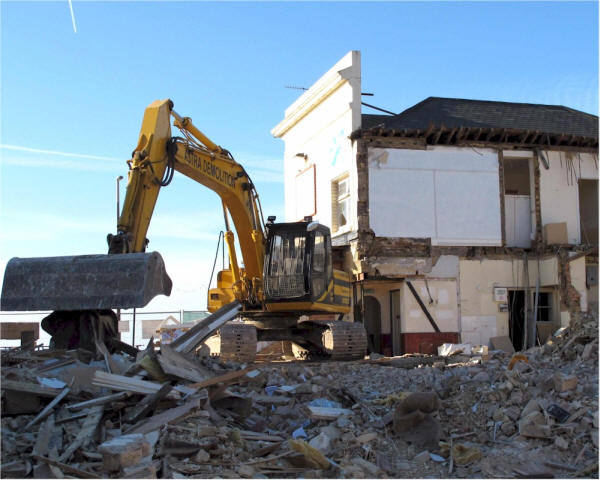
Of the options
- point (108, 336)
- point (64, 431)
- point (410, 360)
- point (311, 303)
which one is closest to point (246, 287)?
point (311, 303)

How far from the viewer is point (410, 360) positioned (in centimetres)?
1416

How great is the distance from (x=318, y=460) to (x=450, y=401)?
2.69 metres

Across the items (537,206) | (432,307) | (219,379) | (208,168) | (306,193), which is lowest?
(219,379)

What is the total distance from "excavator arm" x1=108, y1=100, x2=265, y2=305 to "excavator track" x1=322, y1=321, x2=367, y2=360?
1847 mm

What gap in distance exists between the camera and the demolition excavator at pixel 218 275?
10008 millimetres

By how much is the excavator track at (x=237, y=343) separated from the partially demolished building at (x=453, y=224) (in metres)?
6.21

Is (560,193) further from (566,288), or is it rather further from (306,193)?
(306,193)

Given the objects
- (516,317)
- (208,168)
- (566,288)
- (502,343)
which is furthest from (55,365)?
(516,317)

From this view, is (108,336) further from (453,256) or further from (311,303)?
(453,256)

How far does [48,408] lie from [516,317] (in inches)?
673

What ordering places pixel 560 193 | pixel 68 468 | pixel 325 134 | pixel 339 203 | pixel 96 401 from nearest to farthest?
pixel 68 468, pixel 96 401, pixel 560 193, pixel 339 203, pixel 325 134

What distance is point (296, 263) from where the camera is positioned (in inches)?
577

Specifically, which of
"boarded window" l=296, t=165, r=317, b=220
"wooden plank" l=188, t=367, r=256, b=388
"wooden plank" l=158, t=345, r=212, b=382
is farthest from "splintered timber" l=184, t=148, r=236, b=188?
"boarded window" l=296, t=165, r=317, b=220

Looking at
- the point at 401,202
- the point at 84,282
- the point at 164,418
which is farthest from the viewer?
the point at 401,202
